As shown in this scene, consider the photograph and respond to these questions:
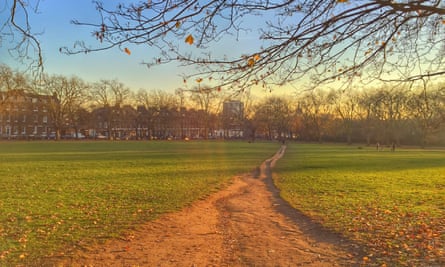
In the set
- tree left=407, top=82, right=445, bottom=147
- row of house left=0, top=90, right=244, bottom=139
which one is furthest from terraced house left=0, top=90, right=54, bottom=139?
tree left=407, top=82, right=445, bottom=147

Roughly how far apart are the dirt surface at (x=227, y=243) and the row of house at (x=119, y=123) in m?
64.0

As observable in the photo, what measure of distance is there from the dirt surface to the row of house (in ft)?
210

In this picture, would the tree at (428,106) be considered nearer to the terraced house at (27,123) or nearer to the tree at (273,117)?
the tree at (273,117)

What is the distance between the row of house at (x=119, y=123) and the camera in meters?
81.3

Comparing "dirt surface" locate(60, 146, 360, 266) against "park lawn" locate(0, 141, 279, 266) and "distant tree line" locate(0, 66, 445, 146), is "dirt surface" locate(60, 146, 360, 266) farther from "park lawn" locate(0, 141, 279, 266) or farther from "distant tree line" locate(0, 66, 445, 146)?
"distant tree line" locate(0, 66, 445, 146)

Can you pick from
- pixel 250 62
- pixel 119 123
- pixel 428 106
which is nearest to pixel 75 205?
pixel 250 62

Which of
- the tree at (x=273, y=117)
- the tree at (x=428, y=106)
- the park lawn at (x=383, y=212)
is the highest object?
the tree at (x=273, y=117)

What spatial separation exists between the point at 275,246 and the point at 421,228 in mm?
3646

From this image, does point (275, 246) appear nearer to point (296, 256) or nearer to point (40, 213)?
point (296, 256)

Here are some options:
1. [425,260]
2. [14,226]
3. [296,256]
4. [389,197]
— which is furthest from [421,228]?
[14,226]

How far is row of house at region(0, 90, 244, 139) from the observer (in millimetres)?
81312

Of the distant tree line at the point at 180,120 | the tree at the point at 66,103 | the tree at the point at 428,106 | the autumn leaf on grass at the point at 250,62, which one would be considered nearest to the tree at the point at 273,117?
the distant tree line at the point at 180,120

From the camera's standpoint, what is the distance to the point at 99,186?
14203 mm

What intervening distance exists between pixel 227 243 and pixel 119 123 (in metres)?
90.0
